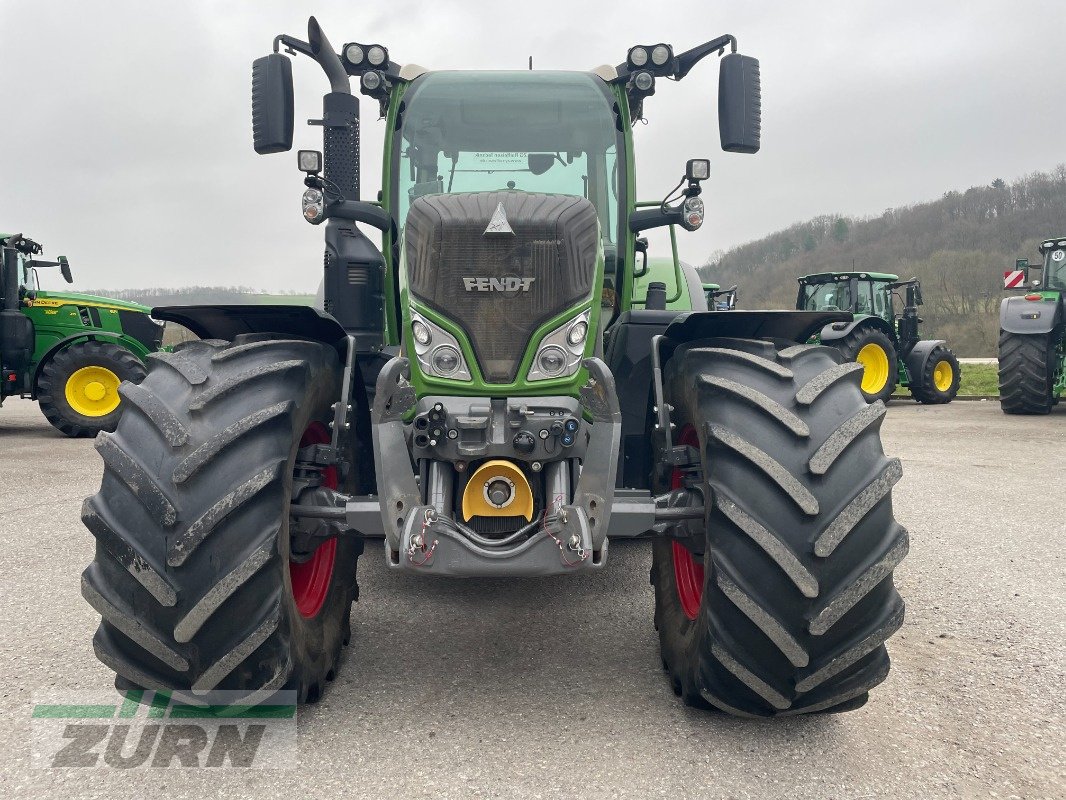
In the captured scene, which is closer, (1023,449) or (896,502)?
(896,502)

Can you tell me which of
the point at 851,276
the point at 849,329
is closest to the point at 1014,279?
the point at 851,276

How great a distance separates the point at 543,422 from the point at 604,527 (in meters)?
0.37

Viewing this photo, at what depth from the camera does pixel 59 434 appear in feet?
36.3

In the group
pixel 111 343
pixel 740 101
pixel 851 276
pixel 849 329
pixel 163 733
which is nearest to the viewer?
pixel 163 733

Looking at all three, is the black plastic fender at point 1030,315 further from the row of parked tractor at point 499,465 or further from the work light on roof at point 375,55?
the work light on roof at point 375,55

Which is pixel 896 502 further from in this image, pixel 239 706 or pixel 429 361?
pixel 239 706

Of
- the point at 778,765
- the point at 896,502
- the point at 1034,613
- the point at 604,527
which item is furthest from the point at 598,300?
the point at 896,502

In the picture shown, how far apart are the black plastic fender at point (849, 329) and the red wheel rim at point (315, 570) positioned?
11067mm

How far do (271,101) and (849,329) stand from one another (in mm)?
11374

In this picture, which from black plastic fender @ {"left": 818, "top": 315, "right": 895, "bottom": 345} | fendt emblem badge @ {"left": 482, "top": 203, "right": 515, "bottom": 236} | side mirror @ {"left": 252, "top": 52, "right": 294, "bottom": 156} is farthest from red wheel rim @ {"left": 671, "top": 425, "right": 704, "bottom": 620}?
black plastic fender @ {"left": 818, "top": 315, "right": 895, "bottom": 345}

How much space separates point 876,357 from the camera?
13.1 metres

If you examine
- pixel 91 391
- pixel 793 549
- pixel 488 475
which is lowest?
pixel 91 391

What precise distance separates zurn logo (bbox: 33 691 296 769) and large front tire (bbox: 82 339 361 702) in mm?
145

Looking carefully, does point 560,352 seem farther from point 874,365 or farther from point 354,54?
point 874,365
